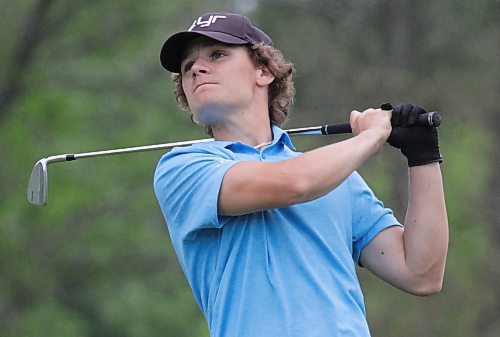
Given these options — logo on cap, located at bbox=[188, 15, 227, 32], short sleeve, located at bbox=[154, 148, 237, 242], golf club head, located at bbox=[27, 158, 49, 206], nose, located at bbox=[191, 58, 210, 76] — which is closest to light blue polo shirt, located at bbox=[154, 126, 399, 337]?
short sleeve, located at bbox=[154, 148, 237, 242]

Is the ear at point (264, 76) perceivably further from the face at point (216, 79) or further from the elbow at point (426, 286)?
the elbow at point (426, 286)

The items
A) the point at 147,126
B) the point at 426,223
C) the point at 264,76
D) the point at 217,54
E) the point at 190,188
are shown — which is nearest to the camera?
the point at 190,188

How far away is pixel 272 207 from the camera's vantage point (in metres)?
3.05

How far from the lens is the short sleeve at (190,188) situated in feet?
10.2

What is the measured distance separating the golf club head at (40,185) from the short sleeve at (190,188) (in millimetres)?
950

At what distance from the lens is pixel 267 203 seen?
3.04 meters

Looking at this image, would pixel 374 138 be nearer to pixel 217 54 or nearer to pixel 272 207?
pixel 272 207

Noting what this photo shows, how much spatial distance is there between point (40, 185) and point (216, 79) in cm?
106

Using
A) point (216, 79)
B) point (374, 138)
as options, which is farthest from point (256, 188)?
point (216, 79)

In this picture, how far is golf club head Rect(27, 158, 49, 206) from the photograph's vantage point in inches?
164

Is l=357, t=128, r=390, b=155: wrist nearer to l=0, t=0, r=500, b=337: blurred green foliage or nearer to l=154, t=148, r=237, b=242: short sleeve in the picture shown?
l=154, t=148, r=237, b=242: short sleeve

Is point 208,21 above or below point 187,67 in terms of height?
above

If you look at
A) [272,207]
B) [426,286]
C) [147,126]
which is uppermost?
[147,126]

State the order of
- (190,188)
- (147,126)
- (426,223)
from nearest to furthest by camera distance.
→ (190,188) < (426,223) < (147,126)
